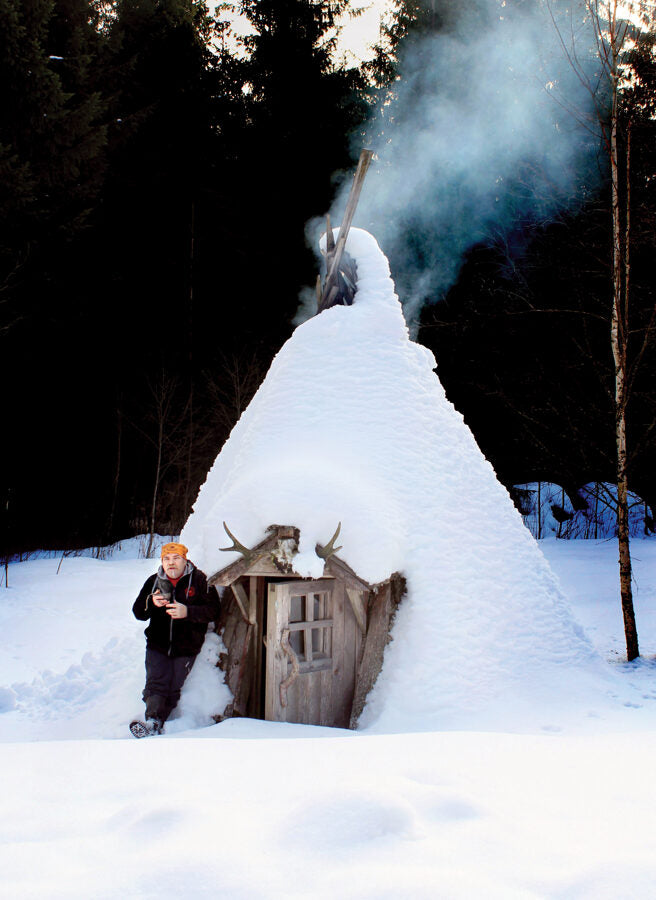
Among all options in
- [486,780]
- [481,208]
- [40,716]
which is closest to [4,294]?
[40,716]

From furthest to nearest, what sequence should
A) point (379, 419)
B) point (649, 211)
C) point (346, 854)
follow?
point (649, 211) → point (379, 419) → point (346, 854)

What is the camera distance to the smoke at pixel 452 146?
14219 millimetres

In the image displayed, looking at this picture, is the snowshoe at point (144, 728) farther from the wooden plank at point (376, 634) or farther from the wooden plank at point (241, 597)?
the wooden plank at point (376, 634)

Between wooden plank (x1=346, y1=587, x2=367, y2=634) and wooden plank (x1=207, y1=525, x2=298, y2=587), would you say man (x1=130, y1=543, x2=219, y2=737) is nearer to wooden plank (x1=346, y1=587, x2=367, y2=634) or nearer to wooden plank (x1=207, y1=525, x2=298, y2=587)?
wooden plank (x1=207, y1=525, x2=298, y2=587)

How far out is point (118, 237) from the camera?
48.1 feet

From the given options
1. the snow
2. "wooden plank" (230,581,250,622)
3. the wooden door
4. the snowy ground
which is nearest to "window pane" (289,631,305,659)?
the wooden door

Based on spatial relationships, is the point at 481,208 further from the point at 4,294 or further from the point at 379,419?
the point at 379,419

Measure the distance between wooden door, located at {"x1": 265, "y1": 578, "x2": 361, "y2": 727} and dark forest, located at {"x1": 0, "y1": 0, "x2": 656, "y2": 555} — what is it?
8.47m

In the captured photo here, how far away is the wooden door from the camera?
3.96m

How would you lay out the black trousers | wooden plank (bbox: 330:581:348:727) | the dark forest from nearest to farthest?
the black trousers
wooden plank (bbox: 330:581:348:727)
the dark forest

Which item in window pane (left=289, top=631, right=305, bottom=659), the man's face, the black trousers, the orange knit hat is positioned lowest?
the black trousers

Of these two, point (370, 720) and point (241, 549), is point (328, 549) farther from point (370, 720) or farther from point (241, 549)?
point (370, 720)

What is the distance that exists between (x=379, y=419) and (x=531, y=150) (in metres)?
11.4

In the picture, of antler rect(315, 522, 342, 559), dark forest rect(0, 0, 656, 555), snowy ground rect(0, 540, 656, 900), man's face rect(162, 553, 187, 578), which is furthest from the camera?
dark forest rect(0, 0, 656, 555)
